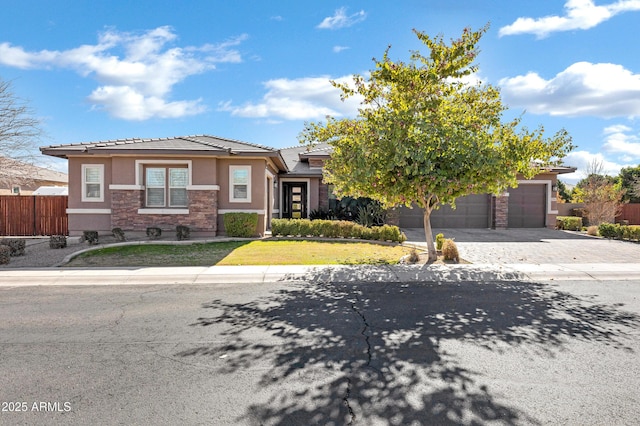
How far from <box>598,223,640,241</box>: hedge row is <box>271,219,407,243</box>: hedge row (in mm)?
11021

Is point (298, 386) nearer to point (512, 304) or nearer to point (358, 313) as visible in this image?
point (358, 313)

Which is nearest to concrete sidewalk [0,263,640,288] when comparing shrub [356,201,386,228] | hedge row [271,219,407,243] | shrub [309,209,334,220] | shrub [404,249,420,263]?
shrub [404,249,420,263]

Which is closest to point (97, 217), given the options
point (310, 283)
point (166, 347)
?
point (310, 283)

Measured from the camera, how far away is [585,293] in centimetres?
806

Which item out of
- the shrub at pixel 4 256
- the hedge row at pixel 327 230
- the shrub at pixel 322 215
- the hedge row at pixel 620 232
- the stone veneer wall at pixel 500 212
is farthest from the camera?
the stone veneer wall at pixel 500 212

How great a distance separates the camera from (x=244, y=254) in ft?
41.0

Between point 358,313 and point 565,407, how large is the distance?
11.3 ft

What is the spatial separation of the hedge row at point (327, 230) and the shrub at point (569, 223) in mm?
13486

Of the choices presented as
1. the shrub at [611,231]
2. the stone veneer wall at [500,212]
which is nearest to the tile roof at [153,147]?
the stone veneer wall at [500,212]

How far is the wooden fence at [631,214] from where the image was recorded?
2566 cm

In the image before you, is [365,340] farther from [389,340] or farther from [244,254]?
[244,254]

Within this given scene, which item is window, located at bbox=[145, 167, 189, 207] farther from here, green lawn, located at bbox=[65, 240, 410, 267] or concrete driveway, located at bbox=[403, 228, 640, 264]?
concrete driveway, located at bbox=[403, 228, 640, 264]

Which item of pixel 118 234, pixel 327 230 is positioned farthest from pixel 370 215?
pixel 118 234

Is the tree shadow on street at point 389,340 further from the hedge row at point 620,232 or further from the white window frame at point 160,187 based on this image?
the hedge row at point 620,232
